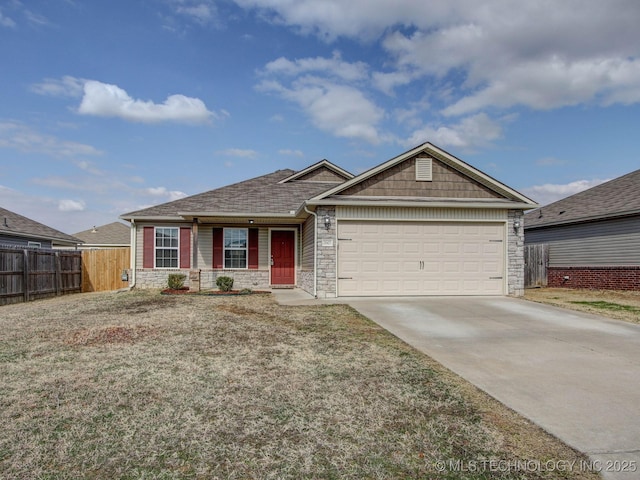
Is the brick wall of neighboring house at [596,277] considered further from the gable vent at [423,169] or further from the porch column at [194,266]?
the porch column at [194,266]

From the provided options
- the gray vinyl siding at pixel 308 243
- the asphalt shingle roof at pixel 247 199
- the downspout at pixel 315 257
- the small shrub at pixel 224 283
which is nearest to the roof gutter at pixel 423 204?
the downspout at pixel 315 257

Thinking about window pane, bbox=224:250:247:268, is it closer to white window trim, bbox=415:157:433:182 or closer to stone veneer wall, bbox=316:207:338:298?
stone veneer wall, bbox=316:207:338:298

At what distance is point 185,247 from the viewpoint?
16.4 m

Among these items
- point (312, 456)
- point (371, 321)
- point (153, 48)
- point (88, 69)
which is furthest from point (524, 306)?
point (88, 69)

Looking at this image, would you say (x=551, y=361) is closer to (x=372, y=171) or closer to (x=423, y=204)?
(x=423, y=204)

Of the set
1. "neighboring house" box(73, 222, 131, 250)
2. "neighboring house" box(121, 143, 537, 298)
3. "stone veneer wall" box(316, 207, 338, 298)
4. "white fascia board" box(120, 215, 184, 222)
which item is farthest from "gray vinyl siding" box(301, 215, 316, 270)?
"neighboring house" box(73, 222, 131, 250)

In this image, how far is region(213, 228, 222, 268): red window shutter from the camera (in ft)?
53.0

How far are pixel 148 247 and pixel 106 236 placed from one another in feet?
67.0

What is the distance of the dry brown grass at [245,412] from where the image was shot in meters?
2.85

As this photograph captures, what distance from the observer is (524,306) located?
10.6m

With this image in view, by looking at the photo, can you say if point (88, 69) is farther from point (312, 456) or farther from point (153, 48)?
point (312, 456)

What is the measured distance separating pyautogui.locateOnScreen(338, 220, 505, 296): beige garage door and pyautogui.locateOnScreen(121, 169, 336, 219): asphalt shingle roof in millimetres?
2959

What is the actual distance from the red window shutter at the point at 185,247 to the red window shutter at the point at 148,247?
1.11 meters

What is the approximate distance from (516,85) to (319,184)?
913 cm
